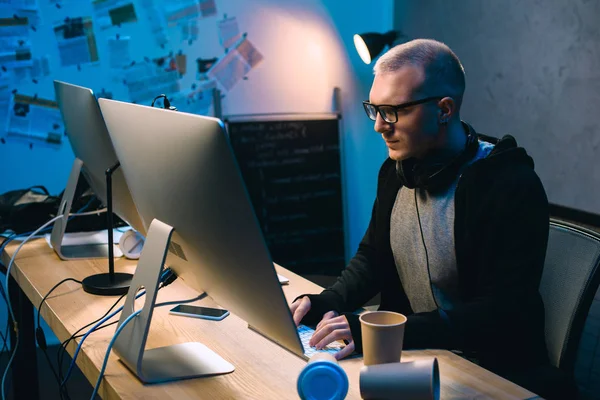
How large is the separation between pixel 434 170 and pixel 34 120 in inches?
96.3

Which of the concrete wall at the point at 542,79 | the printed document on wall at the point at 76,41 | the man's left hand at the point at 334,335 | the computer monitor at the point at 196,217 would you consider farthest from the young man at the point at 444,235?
the printed document on wall at the point at 76,41

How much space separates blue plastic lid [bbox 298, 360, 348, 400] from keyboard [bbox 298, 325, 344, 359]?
7.3 inches

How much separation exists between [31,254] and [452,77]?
4.62 ft

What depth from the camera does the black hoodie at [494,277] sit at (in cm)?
139

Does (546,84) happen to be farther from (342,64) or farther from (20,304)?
(20,304)

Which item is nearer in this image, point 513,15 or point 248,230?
point 248,230

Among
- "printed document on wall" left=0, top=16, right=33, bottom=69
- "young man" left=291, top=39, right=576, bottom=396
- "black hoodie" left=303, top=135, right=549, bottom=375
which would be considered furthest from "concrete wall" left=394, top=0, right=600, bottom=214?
"printed document on wall" left=0, top=16, right=33, bottom=69

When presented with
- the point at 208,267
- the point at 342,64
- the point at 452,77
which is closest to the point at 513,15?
the point at 342,64

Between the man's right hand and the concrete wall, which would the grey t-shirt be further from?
the concrete wall

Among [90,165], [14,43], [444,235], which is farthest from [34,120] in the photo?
[444,235]

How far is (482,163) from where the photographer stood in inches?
61.4

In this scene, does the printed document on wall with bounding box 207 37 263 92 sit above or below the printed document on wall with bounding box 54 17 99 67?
below

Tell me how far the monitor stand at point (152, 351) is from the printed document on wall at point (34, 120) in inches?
94.3

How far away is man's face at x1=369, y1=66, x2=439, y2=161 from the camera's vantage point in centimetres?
158
